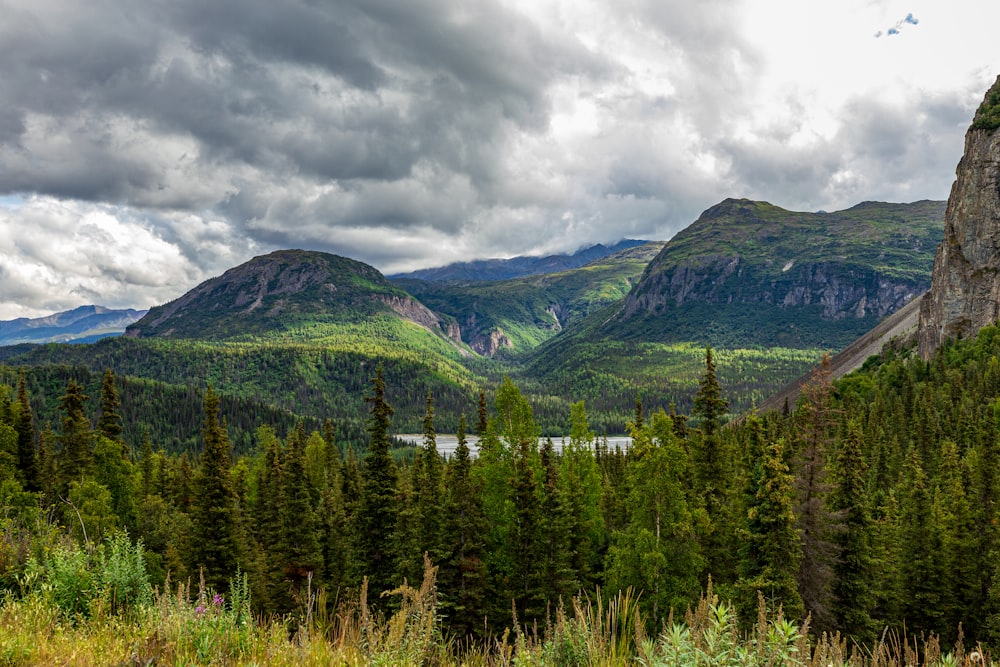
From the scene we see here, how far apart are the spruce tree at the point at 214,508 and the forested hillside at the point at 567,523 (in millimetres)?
83

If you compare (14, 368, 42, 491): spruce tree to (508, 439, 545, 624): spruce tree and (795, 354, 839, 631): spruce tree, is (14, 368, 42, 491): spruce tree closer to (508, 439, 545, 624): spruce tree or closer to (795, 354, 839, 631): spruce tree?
(508, 439, 545, 624): spruce tree

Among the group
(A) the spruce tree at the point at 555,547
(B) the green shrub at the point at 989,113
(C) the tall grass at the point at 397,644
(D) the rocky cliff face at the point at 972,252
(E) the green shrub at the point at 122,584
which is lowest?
(A) the spruce tree at the point at 555,547

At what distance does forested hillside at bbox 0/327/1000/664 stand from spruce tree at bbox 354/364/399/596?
12 cm

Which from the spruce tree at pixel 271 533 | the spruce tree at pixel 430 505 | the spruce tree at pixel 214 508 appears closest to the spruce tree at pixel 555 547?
the spruce tree at pixel 430 505

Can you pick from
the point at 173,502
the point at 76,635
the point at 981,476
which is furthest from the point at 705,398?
the point at 173,502

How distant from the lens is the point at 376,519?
105ft

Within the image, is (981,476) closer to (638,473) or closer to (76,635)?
(638,473)

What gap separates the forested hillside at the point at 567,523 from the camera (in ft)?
77.2

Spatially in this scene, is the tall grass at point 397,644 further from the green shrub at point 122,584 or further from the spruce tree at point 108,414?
the spruce tree at point 108,414

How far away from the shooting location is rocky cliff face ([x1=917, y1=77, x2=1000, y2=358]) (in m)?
125

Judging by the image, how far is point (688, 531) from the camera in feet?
79.6

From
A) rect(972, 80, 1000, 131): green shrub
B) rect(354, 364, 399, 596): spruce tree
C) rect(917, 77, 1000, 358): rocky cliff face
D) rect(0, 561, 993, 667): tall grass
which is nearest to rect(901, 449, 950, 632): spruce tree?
rect(354, 364, 399, 596): spruce tree

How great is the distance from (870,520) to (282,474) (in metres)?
37.9

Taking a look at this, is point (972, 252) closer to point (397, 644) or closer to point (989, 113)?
point (989, 113)
